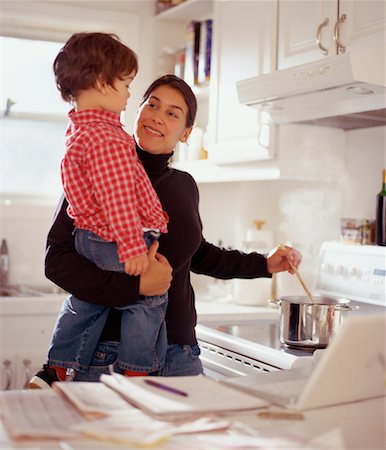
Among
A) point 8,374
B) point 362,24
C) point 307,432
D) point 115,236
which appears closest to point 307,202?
point 362,24

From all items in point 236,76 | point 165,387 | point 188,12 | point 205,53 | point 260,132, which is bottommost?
point 165,387

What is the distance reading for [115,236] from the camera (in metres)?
1.67

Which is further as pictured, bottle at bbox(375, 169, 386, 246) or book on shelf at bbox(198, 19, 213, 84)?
book on shelf at bbox(198, 19, 213, 84)

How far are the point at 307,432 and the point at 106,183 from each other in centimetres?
73

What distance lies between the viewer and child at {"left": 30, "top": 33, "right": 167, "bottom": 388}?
1.60 metres

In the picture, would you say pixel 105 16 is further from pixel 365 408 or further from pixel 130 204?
pixel 365 408

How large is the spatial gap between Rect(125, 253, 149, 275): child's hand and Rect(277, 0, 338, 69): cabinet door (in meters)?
1.11

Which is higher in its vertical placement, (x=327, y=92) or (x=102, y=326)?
(x=327, y=92)

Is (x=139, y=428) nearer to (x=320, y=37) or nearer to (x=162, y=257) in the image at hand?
(x=162, y=257)

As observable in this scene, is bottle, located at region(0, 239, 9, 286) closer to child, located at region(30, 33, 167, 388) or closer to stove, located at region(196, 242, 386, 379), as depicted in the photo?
stove, located at region(196, 242, 386, 379)

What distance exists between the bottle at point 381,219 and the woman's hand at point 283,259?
0.58m

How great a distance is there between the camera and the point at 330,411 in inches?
47.8

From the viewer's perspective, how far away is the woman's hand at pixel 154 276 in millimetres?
1699

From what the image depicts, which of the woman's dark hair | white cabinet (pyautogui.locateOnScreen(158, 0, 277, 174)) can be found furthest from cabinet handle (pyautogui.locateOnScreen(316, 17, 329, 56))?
the woman's dark hair
